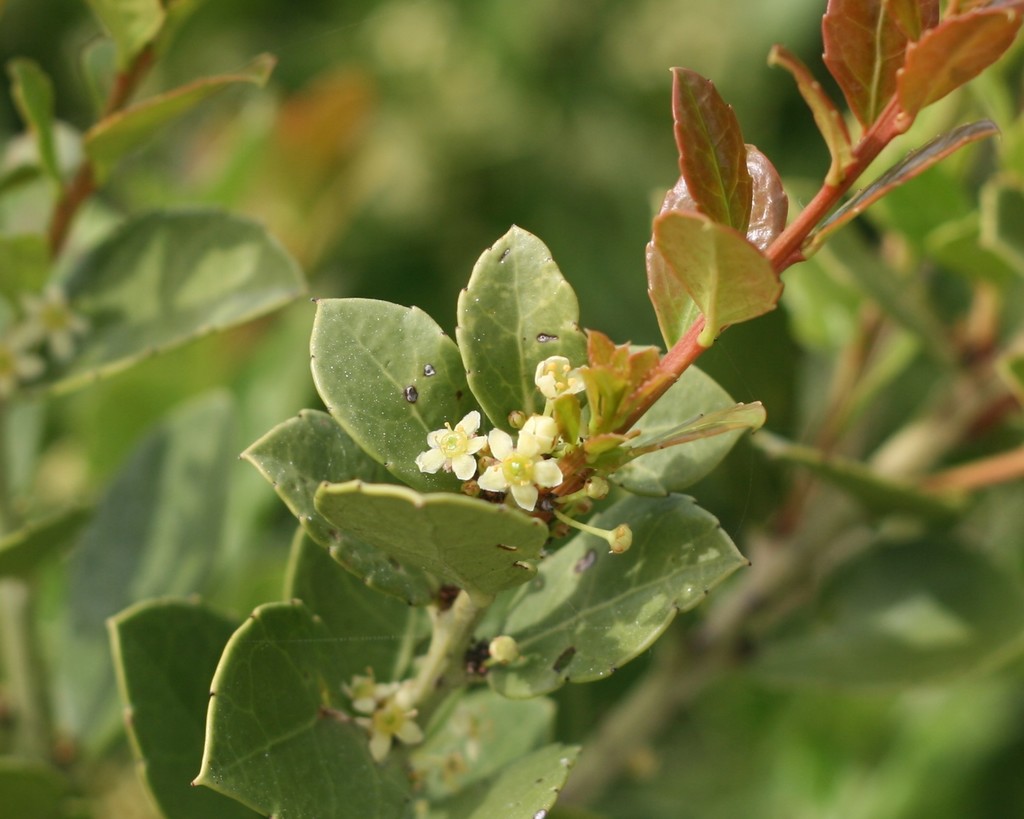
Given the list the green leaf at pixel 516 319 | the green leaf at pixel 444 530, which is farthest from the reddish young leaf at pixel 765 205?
the green leaf at pixel 444 530

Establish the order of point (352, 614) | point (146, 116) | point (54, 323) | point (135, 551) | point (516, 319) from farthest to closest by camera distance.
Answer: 1. point (135, 551)
2. point (54, 323)
3. point (146, 116)
4. point (352, 614)
5. point (516, 319)

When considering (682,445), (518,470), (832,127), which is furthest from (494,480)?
(832,127)

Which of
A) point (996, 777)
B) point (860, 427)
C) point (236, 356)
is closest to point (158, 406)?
point (236, 356)

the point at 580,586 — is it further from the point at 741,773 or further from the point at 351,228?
the point at 351,228

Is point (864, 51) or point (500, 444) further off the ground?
point (864, 51)

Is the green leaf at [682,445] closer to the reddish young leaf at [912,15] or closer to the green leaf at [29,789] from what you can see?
the reddish young leaf at [912,15]

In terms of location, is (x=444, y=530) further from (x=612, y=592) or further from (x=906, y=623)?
(x=906, y=623)

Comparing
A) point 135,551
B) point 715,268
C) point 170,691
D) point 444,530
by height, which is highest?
point 715,268
